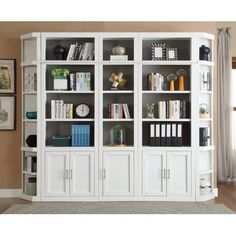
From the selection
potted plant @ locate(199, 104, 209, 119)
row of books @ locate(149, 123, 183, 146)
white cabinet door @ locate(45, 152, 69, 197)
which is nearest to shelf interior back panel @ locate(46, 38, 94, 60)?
white cabinet door @ locate(45, 152, 69, 197)

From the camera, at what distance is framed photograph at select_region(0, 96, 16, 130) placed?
19.1ft

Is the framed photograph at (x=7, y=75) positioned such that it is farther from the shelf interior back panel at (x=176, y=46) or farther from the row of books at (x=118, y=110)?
the shelf interior back panel at (x=176, y=46)

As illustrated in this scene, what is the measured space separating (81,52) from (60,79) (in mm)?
448

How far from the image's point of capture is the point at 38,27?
585 centimetres

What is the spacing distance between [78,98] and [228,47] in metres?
3.11

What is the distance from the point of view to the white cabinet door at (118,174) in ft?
18.0

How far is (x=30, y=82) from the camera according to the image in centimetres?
565

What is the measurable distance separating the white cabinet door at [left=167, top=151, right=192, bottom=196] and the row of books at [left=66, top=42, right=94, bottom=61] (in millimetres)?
1654

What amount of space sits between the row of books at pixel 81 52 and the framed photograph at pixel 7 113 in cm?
107

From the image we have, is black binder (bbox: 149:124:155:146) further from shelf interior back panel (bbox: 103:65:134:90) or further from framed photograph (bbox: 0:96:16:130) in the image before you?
framed photograph (bbox: 0:96:16:130)

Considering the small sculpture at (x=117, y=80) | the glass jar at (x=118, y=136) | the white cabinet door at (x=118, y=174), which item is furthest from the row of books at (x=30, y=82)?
the white cabinet door at (x=118, y=174)
